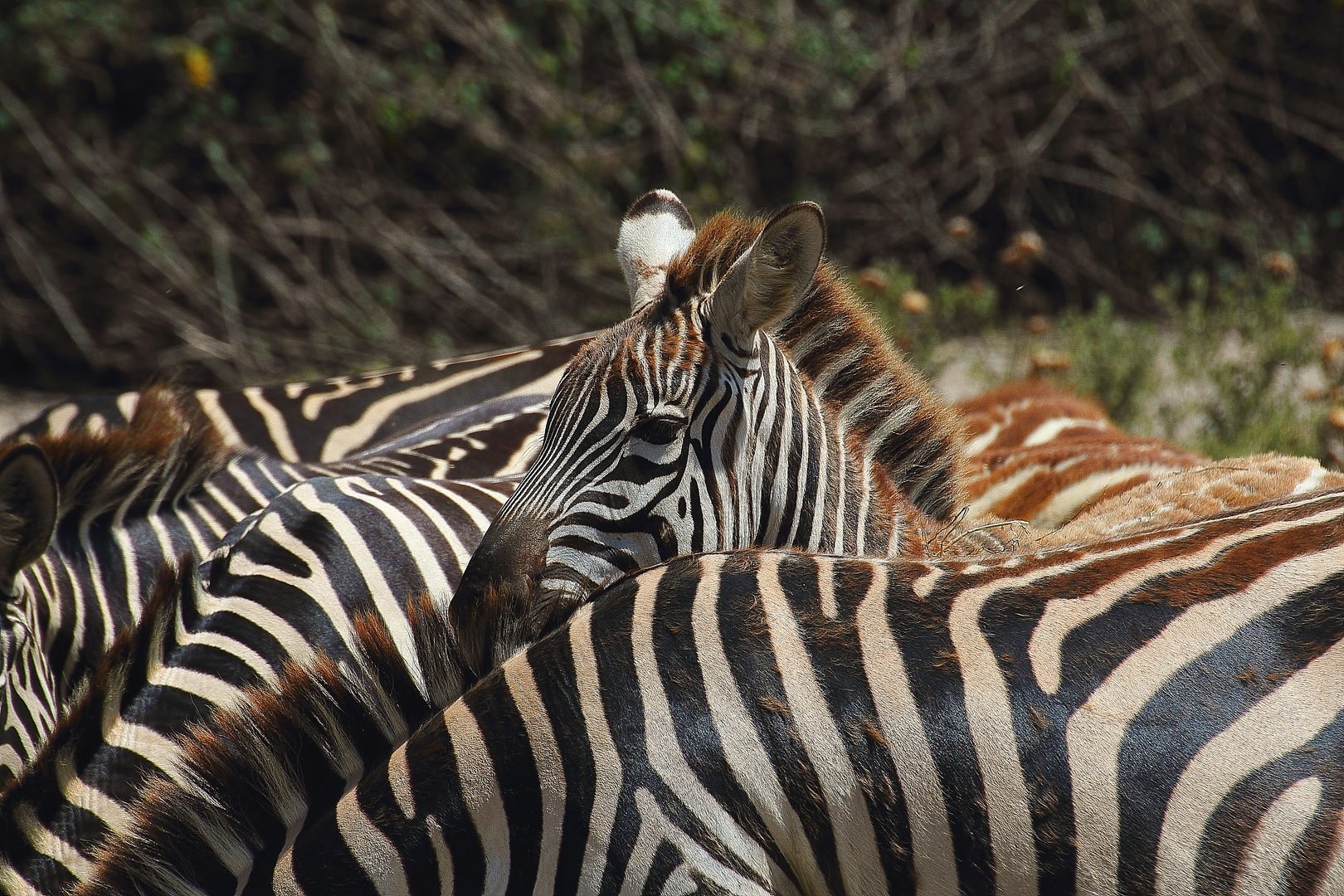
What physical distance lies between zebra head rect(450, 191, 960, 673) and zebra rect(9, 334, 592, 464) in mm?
2050

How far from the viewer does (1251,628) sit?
148 cm

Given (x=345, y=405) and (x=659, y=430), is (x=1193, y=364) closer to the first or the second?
(x=345, y=405)

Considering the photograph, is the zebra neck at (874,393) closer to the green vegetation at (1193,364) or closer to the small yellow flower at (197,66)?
the green vegetation at (1193,364)

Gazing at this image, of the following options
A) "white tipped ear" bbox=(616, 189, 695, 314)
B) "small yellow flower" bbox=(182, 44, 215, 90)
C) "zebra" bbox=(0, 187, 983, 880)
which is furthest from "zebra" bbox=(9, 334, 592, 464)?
"small yellow flower" bbox=(182, 44, 215, 90)

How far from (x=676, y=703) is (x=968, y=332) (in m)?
6.90

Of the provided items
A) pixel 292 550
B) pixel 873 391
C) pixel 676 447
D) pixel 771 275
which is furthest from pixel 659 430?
pixel 292 550

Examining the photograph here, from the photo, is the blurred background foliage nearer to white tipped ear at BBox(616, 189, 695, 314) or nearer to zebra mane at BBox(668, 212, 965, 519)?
white tipped ear at BBox(616, 189, 695, 314)

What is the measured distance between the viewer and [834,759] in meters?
1.44

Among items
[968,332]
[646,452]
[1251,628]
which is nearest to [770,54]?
[968,332]

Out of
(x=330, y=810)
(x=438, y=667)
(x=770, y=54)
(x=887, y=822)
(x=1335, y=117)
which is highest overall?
(x=770, y=54)

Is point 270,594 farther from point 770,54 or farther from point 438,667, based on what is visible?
point 770,54

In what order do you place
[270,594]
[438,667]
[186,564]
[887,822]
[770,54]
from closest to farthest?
[887,822]
[438,667]
[186,564]
[270,594]
[770,54]

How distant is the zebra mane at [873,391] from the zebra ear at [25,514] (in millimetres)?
1696

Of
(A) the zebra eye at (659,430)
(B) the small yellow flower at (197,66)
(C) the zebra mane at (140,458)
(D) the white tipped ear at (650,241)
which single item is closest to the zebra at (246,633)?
(C) the zebra mane at (140,458)
